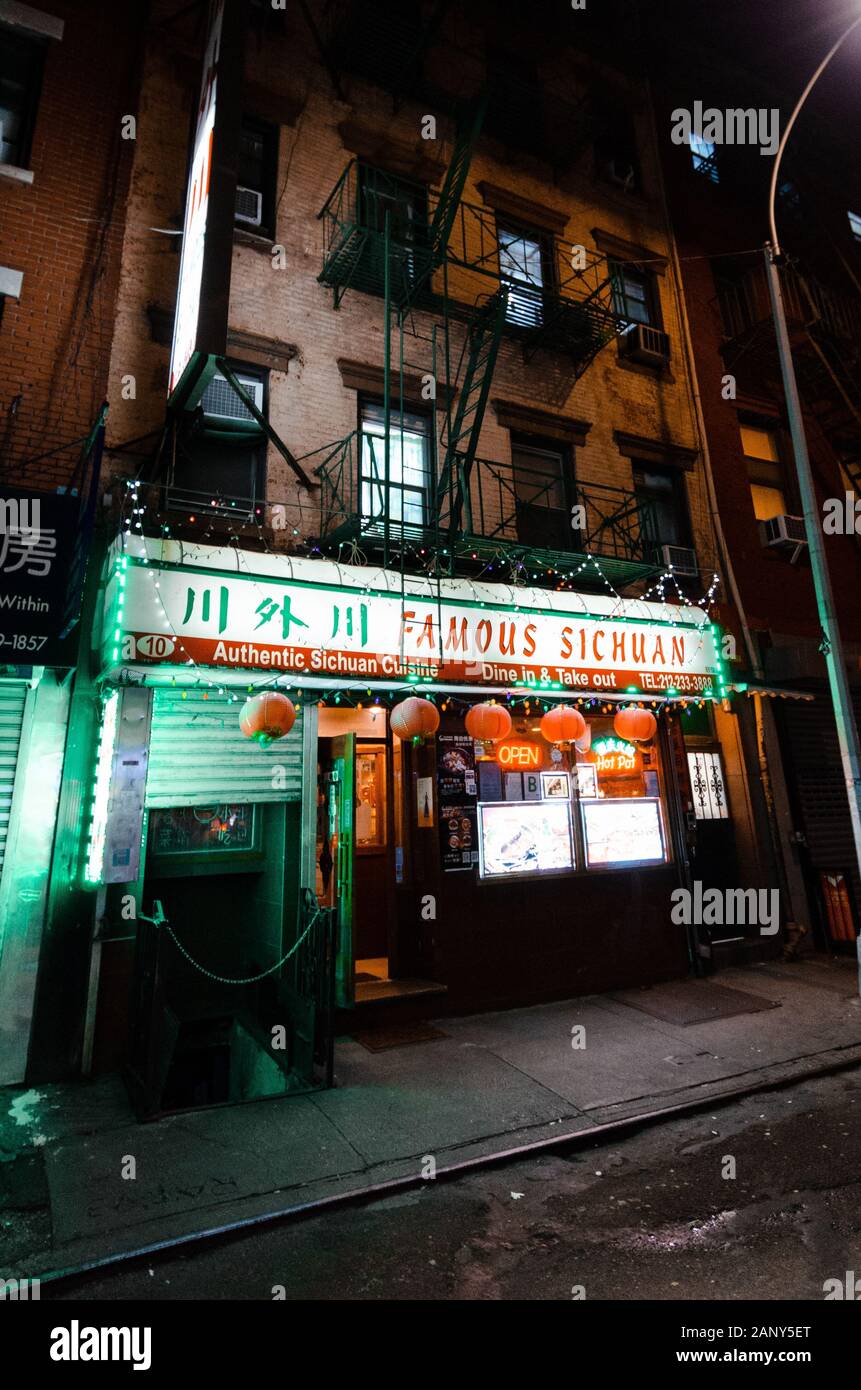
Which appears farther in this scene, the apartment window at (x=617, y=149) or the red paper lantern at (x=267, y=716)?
the apartment window at (x=617, y=149)

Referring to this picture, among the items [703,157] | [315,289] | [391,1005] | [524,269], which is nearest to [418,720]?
[391,1005]

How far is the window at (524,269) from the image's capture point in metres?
11.1

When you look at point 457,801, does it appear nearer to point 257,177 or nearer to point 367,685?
point 367,685

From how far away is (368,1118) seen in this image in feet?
18.9

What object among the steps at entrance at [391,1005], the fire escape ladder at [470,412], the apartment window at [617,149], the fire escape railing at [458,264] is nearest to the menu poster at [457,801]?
the steps at entrance at [391,1005]

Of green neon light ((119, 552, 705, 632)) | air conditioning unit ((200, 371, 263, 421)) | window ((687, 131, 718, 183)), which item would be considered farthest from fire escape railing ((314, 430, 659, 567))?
window ((687, 131, 718, 183))

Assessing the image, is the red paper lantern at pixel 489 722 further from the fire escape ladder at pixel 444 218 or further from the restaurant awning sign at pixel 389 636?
the fire escape ladder at pixel 444 218

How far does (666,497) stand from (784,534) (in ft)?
8.59

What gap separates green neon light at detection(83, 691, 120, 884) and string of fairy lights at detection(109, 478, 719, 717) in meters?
0.82

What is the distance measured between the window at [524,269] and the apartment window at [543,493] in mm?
2072
